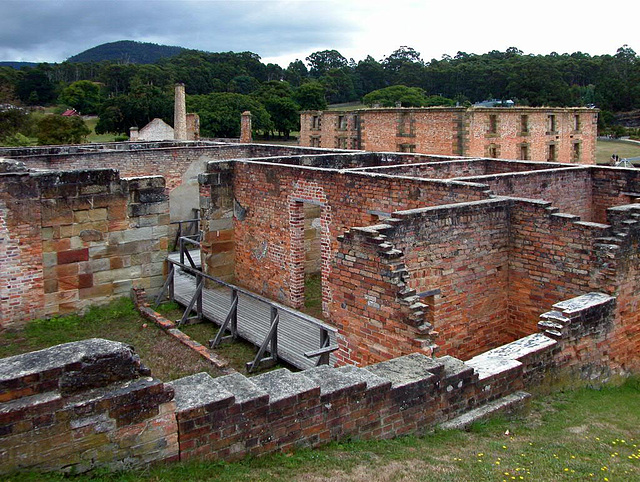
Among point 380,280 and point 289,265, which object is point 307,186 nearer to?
point 289,265

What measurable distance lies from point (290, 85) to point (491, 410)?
92.4 m

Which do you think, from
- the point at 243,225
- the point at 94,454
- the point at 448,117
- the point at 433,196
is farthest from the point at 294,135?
the point at 94,454

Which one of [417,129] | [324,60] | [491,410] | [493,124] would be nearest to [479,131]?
[493,124]

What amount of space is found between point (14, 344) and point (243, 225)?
18.8 ft

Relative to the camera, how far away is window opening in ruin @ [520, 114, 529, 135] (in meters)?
35.8

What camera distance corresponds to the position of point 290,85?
95438 mm

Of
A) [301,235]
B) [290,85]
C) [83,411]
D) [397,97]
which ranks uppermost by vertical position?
[290,85]

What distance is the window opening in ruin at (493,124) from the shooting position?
34125 mm

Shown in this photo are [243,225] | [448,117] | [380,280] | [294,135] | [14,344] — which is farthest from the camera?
[294,135]

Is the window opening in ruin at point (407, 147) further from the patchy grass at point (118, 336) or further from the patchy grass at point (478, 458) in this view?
the patchy grass at point (478, 458)

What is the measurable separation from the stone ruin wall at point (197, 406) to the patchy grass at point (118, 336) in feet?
16.7

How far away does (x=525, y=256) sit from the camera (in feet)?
31.7

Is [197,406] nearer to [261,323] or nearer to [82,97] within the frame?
[261,323]

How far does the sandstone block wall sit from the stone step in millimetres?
9041
